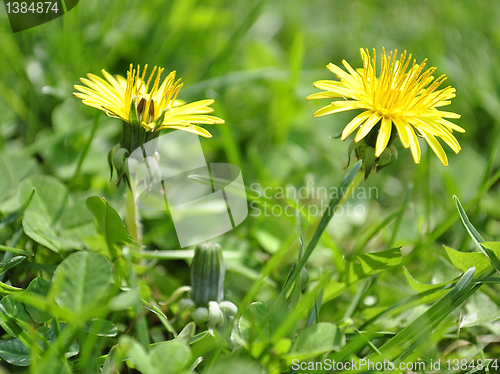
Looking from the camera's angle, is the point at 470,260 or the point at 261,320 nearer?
the point at 261,320

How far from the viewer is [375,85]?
153 centimetres

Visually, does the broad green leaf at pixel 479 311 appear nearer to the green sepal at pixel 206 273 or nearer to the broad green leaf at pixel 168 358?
the green sepal at pixel 206 273

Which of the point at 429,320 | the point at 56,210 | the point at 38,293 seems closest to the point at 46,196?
the point at 56,210

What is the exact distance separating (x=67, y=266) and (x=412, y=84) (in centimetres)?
123

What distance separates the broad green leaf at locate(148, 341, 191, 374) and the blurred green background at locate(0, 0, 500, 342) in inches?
25.1

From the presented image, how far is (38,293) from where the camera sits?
1334 mm

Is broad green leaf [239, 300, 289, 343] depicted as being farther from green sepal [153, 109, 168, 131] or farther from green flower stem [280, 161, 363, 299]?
green sepal [153, 109, 168, 131]

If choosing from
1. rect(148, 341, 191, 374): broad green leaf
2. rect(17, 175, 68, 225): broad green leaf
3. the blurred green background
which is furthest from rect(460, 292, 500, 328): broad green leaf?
rect(17, 175, 68, 225): broad green leaf

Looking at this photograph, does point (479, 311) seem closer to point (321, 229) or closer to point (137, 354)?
point (321, 229)

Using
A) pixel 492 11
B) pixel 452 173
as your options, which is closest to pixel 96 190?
pixel 452 173

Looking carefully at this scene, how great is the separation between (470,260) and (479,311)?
263 mm

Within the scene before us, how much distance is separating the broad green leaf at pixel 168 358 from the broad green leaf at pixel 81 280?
230 millimetres

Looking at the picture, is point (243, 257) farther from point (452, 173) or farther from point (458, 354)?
point (452, 173)

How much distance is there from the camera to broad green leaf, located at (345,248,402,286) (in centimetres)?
141
